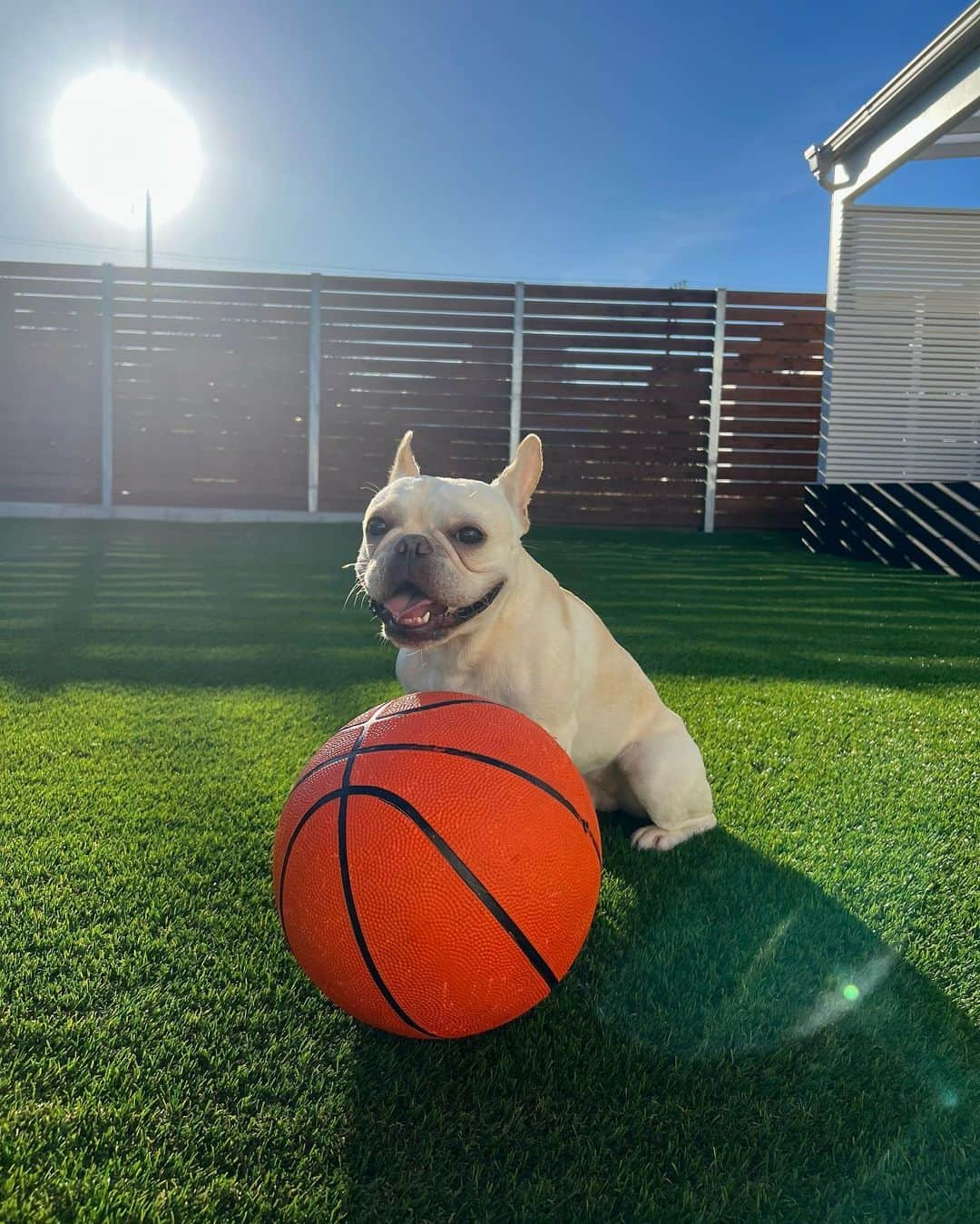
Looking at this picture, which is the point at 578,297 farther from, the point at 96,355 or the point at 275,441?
the point at 96,355

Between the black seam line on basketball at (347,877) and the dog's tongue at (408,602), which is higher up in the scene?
the dog's tongue at (408,602)

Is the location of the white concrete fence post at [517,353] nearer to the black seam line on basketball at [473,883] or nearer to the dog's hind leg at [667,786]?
the dog's hind leg at [667,786]

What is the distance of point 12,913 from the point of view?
201cm

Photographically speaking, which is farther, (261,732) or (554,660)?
(261,732)

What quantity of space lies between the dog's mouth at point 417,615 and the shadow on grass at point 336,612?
6.58 ft

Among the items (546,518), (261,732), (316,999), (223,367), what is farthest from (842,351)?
(316,999)

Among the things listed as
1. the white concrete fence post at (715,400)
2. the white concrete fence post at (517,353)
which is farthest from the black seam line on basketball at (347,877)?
the white concrete fence post at (715,400)

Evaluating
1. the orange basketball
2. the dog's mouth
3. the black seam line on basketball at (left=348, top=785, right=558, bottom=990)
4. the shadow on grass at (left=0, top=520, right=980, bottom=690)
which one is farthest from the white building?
the black seam line on basketball at (left=348, top=785, right=558, bottom=990)

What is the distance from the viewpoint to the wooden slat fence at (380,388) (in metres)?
11.4

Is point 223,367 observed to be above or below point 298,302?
below

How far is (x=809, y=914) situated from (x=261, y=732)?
211cm

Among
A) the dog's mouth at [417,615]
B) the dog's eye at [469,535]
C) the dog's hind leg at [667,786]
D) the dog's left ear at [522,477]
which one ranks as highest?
the dog's left ear at [522,477]

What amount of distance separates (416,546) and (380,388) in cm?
975

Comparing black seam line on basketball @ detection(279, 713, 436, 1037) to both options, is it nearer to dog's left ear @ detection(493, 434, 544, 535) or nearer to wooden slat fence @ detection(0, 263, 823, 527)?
dog's left ear @ detection(493, 434, 544, 535)
